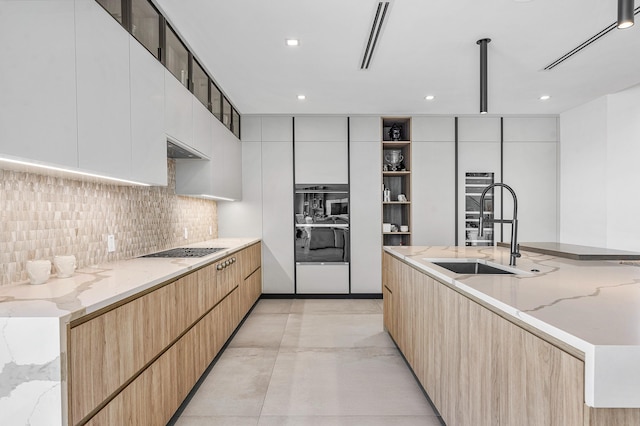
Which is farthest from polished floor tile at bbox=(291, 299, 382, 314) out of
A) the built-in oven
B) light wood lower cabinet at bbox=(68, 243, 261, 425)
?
light wood lower cabinet at bbox=(68, 243, 261, 425)

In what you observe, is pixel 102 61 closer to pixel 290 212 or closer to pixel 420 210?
pixel 290 212

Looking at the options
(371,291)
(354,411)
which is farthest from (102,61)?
(371,291)

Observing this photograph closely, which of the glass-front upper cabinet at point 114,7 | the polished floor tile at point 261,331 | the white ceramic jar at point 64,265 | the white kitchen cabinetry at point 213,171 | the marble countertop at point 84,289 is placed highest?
the glass-front upper cabinet at point 114,7

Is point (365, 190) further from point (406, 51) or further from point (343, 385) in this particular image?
point (343, 385)

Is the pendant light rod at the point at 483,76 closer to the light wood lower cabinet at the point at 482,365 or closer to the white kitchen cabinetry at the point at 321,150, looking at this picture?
the light wood lower cabinet at the point at 482,365

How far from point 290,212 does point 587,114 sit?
404cm

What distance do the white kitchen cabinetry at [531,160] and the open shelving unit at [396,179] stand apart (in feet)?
4.52

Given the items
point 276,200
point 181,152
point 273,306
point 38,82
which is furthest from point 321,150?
point 38,82

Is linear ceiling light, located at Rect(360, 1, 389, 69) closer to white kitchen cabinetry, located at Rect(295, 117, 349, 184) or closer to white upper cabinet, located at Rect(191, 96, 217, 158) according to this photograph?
white upper cabinet, located at Rect(191, 96, 217, 158)

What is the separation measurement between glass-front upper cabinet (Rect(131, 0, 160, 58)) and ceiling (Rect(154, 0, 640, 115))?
118mm

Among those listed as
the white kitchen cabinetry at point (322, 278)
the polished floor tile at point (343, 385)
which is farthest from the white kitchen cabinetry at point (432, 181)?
the polished floor tile at point (343, 385)

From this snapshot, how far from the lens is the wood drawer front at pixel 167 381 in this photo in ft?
4.89

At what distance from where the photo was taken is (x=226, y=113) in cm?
430

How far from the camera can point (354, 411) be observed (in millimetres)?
2234
